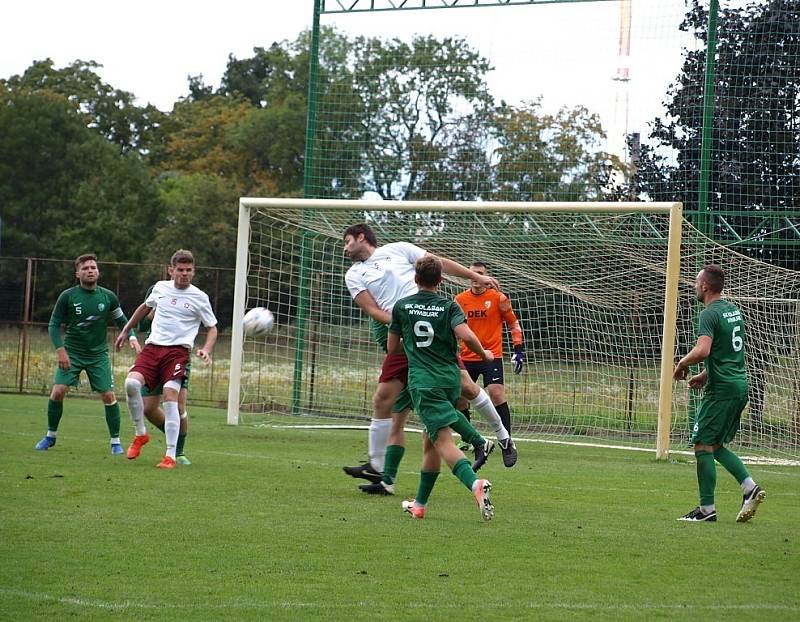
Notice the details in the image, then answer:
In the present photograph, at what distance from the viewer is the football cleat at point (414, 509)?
27.1ft

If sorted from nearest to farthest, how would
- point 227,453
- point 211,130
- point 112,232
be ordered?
point 227,453, point 112,232, point 211,130

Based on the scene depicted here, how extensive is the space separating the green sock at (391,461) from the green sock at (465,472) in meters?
1.38

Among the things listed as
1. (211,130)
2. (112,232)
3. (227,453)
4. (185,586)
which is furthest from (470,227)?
(211,130)

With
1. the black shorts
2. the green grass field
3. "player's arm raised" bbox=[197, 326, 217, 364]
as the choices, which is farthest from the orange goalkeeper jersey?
"player's arm raised" bbox=[197, 326, 217, 364]

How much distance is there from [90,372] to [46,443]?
2.82 ft

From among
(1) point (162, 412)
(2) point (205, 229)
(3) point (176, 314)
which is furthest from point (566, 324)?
(2) point (205, 229)

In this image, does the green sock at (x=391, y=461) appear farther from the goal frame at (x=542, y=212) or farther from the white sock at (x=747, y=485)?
the goal frame at (x=542, y=212)

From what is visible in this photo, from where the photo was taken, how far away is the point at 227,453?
1259cm

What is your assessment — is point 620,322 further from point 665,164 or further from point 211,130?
point 211,130

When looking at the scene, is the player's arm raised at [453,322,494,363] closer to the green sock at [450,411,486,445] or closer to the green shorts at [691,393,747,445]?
the green sock at [450,411,486,445]

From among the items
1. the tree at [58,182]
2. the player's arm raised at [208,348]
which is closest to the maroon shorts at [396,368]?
the player's arm raised at [208,348]

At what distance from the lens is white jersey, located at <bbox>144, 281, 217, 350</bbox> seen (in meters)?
11.2

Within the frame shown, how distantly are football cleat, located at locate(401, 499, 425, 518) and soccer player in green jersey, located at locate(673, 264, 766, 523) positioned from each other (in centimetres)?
195

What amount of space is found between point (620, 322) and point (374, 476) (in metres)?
7.19
